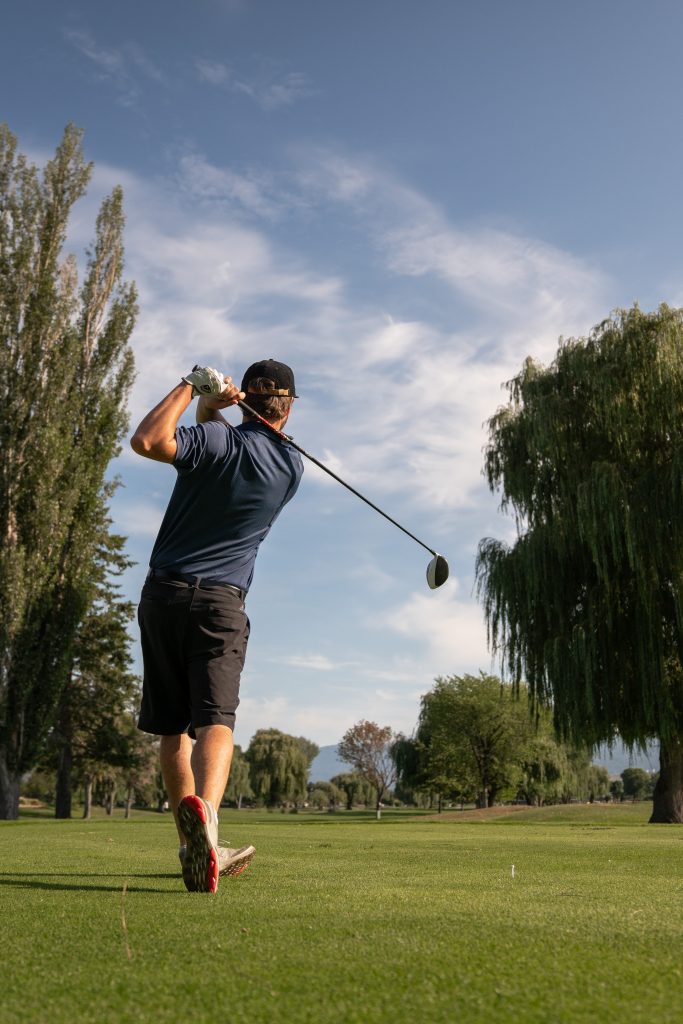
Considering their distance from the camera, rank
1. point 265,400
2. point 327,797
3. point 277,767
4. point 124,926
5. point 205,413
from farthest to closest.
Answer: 1. point 327,797
2. point 277,767
3. point 265,400
4. point 205,413
5. point 124,926

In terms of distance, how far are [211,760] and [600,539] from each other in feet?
42.7

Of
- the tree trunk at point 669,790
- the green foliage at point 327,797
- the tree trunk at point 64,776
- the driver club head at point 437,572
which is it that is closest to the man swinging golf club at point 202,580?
the driver club head at point 437,572

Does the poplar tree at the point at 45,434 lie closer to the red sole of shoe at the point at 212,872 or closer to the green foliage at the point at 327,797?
the red sole of shoe at the point at 212,872

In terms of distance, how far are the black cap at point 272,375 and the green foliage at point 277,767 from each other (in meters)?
52.1

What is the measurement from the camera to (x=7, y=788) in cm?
2036

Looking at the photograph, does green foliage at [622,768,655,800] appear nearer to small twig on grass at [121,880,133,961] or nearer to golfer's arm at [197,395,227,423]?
golfer's arm at [197,395,227,423]

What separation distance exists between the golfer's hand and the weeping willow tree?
12354 mm

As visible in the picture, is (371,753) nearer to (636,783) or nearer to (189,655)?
(189,655)

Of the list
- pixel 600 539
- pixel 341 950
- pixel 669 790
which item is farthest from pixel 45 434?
pixel 341 950

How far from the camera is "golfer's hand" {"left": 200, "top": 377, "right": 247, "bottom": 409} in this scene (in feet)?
12.4

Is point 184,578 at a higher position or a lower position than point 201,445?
lower

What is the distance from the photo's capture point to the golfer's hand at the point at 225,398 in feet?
12.4

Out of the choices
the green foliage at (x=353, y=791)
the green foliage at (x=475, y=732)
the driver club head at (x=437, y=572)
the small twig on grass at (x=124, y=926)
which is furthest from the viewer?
the green foliage at (x=353, y=791)

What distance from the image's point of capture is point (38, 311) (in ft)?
66.5
